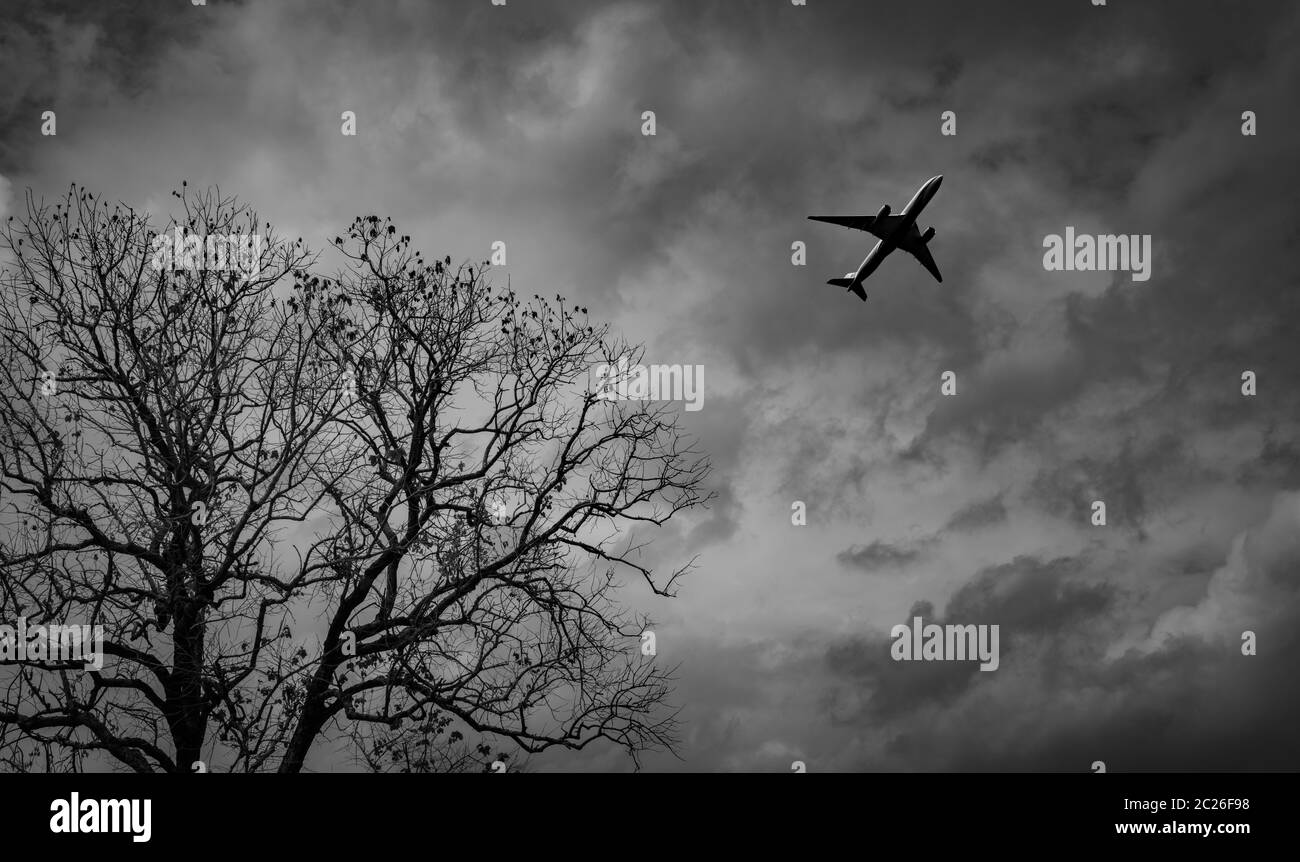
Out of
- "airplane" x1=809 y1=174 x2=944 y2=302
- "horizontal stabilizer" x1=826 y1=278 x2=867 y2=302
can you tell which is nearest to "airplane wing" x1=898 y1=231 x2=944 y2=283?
"airplane" x1=809 y1=174 x2=944 y2=302

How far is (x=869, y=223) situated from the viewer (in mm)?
23969

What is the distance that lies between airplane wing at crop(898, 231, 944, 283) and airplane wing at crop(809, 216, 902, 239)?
2.37 feet

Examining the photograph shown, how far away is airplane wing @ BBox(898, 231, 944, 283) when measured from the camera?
81.7 feet

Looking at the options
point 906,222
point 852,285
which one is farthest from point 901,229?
point 852,285

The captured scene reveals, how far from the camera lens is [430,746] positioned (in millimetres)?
13734

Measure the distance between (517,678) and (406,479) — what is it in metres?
3.81

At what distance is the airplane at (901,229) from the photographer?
23547 mm

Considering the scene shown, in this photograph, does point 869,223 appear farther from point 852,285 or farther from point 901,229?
point 852,285

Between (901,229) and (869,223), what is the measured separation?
39.5 inches

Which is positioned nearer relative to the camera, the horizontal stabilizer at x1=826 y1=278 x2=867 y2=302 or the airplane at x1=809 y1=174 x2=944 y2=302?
the airplane at x1=809 y1=174 x2=944 y2=302

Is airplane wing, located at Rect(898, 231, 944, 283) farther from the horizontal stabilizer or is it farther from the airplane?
the horizontal stabilizer

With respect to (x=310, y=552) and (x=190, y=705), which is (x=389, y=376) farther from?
(x=190, y=705)
